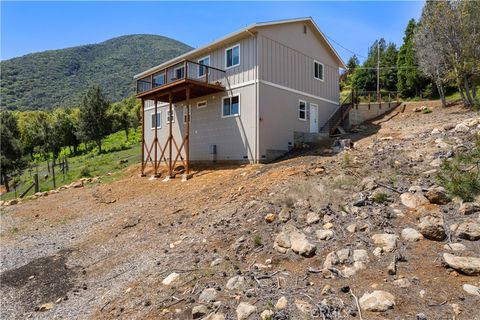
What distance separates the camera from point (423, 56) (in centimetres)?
1945

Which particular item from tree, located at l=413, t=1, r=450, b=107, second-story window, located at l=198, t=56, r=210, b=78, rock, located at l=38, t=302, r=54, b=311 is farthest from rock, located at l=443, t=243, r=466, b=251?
tree, located at l=413, t=1, r=450, b=107

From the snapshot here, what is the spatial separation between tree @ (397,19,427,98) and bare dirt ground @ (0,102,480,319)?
2143 cm

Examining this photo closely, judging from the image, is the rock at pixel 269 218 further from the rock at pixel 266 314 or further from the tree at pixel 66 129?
the tree at pixel 66 129

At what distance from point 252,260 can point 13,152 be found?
1121 inches

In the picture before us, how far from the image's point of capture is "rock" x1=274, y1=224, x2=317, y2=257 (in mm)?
5258

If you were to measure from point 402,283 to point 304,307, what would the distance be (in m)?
1.27

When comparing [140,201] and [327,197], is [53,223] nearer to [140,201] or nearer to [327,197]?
[140,201]

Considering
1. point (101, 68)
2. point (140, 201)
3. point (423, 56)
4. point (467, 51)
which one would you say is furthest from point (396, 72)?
point (101, 68)

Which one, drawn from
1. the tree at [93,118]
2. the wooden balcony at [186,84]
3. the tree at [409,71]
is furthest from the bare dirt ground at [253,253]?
the tree at [93,118]

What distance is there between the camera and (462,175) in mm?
6012

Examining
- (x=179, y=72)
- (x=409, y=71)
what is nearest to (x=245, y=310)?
(x=179, y=72)

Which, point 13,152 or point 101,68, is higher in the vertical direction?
point 101,68

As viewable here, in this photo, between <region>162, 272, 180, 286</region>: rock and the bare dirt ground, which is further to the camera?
<region>162, 272, 180, 286</region>: rock

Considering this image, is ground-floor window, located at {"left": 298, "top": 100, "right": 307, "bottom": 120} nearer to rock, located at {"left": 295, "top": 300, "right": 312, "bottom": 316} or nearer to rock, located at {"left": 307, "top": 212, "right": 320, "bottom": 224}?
rock, located at {"left": 307, "top": 212, "right": 320, "bottom": 224}
